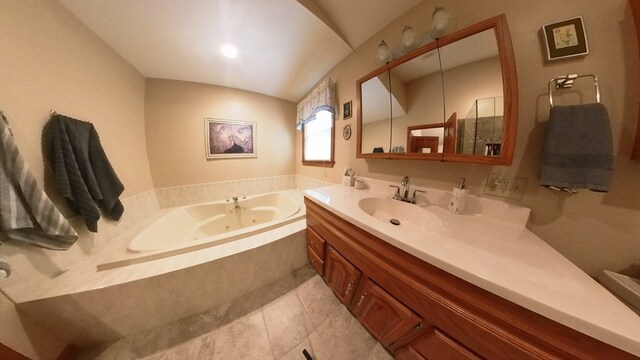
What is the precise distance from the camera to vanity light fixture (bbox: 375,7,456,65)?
0.81m

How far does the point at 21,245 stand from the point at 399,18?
2.57 m

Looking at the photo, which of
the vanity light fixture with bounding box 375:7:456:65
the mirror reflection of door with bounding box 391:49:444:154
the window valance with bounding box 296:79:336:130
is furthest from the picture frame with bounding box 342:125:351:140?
the vanity light fixture with bounding box 375:7:456:65

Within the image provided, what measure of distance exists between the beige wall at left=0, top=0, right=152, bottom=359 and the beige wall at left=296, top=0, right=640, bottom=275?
92.0 inches

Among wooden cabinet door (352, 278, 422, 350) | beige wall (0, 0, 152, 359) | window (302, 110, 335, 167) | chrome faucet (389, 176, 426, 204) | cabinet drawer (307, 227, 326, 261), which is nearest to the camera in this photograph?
wooden cabinet door (352, 278, 422, 350)

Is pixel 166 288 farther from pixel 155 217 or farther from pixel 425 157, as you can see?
pixel 425 157

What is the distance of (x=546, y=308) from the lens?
0.36 metres

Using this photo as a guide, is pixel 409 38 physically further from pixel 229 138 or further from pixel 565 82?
pixel 229 138

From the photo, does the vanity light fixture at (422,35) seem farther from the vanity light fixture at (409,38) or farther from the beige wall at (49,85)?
the beige wall at (49,85)

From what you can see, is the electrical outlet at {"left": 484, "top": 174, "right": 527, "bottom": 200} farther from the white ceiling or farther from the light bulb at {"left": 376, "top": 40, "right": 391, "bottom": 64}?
the white ceiling

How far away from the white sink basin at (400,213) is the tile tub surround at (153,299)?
73cm

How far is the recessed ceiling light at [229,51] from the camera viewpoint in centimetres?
136

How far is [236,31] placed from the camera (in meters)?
1.21

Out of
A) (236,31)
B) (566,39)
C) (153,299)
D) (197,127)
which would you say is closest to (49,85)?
(197,127)

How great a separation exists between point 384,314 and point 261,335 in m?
0.82
